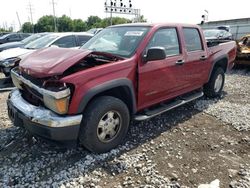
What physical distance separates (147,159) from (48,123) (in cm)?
143

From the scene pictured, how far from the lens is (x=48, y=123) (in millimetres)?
3006

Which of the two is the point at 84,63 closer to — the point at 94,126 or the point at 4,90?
the point at 94,126

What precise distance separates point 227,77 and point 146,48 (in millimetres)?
6524

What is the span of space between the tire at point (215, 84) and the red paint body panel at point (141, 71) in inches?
20.3

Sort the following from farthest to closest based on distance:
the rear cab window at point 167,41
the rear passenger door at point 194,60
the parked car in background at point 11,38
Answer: the parked car in background at point 11,38 < the rear passenger door at point 194,60 < the rear cab window at point 167,41

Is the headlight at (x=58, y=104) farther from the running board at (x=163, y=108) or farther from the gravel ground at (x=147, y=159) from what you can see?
the running board at (x=163, y=108)

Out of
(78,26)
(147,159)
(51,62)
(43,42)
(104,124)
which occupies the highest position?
(51,62)

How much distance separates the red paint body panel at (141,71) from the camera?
311 cm

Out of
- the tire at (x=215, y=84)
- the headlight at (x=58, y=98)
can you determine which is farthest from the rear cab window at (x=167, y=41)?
the tire at (x=215, y=84)

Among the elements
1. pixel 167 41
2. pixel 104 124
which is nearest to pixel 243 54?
pixel 167 41

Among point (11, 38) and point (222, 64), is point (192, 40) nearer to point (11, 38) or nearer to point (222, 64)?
point (222, 64)

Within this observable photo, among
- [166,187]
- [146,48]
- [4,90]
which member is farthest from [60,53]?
[4,90]

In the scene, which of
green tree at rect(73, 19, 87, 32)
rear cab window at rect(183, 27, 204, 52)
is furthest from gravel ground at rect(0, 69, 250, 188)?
green tree at rect(73, 19, 87, 32)

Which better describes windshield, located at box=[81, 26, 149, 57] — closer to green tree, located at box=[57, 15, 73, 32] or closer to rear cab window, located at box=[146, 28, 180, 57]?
rear cab window, located at box=[146, 28, 180, 57]
